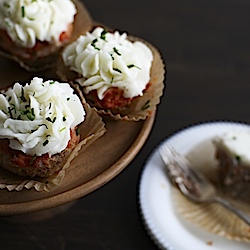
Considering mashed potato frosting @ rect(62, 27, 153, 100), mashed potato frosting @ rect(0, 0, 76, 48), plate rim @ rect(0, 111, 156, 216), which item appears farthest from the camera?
mashed potato frosting @ rect(0, 0, 76, 48)

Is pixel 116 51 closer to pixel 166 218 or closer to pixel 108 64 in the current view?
pixel 108 64

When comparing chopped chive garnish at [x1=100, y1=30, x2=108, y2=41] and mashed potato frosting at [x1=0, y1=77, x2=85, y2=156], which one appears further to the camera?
chopped chive garnish at [x1=100, y1=30, x2=108, y2=41]

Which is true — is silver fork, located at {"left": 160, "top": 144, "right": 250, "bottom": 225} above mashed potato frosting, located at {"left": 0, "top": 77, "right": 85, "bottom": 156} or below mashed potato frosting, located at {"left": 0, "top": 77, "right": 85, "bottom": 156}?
below

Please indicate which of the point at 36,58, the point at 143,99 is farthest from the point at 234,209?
the point at 36,58

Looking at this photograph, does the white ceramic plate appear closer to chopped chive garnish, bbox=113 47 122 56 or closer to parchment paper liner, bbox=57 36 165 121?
parchment paper liner, bbox=57 36 165 121

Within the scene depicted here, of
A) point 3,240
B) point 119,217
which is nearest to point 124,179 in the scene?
point 119,217

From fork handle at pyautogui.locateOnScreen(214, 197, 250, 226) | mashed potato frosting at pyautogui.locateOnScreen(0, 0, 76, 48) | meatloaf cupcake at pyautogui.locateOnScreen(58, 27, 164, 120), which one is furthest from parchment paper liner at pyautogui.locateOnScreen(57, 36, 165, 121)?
fork handle at pyautogui.locateOnScreen(214, 197, 250, 226)

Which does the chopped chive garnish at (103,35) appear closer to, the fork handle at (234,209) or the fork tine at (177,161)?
the fork tine at (177,161)

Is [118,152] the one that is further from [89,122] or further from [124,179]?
[124,179]
